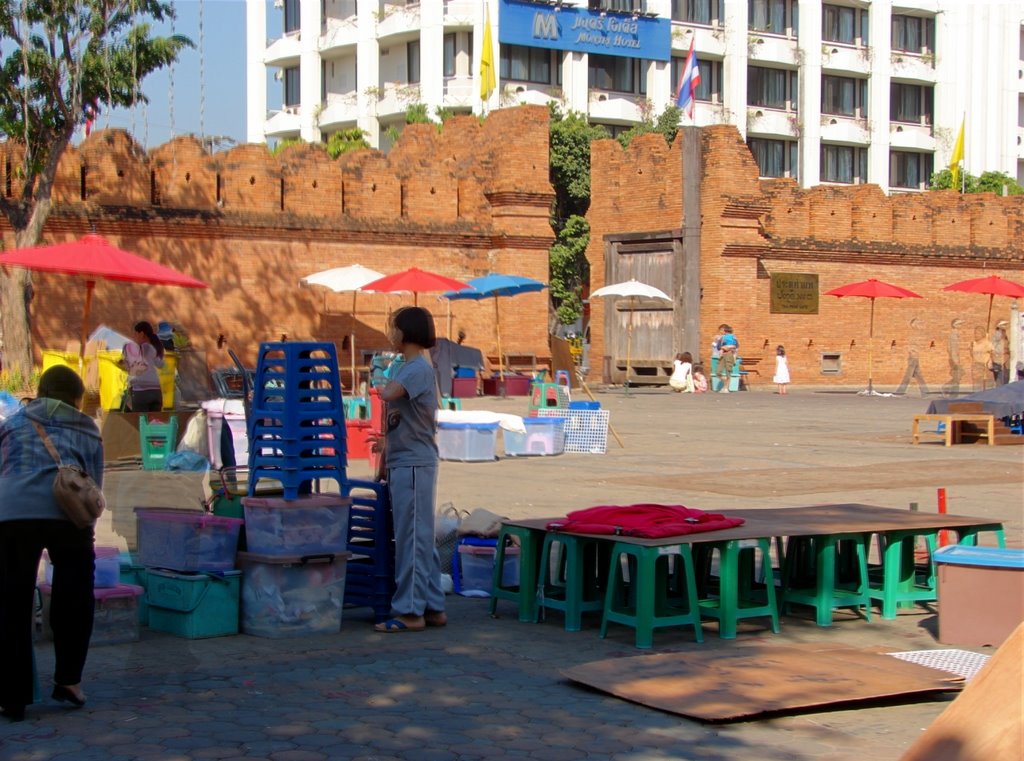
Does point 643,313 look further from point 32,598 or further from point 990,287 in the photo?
point 32,598

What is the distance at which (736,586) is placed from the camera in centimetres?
788

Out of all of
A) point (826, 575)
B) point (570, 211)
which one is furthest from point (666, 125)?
point (826, 575)

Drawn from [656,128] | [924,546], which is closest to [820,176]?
[656,128]

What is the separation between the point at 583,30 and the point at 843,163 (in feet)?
49.9

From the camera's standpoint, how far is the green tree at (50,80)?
75.4 ft

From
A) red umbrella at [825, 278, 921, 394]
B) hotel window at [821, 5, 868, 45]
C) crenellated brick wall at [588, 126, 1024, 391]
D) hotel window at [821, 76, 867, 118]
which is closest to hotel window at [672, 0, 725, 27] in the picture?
hotel window at [821, 5, 868, 45]

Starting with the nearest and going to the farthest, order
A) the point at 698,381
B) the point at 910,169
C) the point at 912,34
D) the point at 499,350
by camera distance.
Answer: the point at 499,350, the point at 698,381, the point at 912,34, the point at 910,169

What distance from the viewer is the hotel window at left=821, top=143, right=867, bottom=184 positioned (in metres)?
68.0

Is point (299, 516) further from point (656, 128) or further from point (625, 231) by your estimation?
point (656, 128)

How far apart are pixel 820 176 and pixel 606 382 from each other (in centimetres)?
3694

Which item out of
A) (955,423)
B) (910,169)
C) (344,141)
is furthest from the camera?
(910,169)

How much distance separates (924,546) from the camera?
9.75 meters

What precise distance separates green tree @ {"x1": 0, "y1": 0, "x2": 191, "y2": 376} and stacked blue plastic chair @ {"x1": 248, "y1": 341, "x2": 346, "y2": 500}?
16245 mm

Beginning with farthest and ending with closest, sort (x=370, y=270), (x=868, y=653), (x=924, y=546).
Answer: (x=370, y=270) → (x=924, y=546) → (x=868, y=653)
